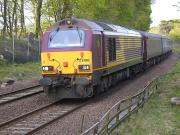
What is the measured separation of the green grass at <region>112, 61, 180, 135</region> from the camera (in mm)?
12945

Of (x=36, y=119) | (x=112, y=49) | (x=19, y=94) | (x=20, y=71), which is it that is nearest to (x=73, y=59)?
(x=112, y=49)

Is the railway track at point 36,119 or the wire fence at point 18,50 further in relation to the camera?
the wire fence at point 18,50

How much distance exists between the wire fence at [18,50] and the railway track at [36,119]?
13885mm

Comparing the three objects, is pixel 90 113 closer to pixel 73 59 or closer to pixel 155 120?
pixel 155 120

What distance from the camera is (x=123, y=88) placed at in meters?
22.7

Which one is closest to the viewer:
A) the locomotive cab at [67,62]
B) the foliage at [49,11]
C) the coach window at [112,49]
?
the locomotive cab at [67,62]

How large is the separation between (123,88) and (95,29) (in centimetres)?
494

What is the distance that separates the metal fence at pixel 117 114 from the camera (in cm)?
1087

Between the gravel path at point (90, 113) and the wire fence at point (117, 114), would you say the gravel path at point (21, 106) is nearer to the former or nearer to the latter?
the gravel path at point (90, 113)

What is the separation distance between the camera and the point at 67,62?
17906 mm

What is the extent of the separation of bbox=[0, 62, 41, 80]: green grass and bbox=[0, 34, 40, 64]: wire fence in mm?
780

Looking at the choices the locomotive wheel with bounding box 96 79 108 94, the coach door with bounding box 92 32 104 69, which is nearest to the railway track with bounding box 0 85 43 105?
the locomotive wheel with bounding box 96 79 108 94

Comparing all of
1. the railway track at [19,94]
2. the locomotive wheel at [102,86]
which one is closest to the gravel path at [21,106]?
the railway track at [19,94]

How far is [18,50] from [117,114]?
70.3ft
